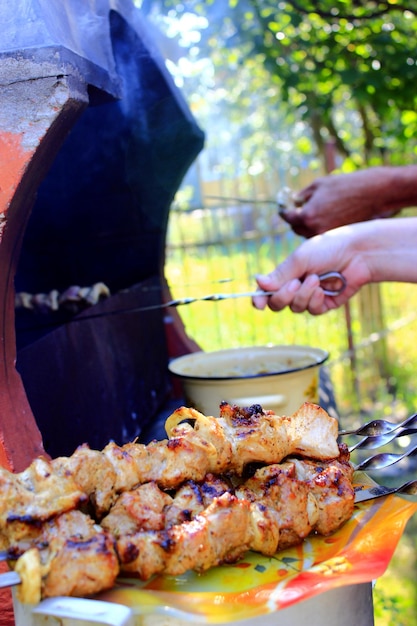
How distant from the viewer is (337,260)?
2764 millimetres

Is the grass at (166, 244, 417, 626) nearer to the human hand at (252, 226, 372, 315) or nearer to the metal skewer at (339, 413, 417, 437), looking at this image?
the human hand at (252, 226, 372, 315)

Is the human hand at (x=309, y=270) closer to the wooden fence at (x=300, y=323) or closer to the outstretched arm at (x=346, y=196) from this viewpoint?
the outstretched arm at (x=346, y=196)

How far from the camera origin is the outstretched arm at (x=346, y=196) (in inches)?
141

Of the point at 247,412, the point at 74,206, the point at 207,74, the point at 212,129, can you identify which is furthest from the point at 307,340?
the point at 212,129

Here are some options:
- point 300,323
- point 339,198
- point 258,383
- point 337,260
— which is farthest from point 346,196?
point 300,323

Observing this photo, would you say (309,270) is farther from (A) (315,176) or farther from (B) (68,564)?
(A) (315,176)

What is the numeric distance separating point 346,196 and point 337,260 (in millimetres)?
998

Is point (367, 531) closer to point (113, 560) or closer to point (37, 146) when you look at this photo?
point (113, 560)

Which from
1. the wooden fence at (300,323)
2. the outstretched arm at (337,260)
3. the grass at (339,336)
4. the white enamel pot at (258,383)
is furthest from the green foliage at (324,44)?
the white enamel pot at (258,383)

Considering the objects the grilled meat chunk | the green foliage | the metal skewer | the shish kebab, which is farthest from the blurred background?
the grilled meat chunk

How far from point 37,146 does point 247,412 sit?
805mm

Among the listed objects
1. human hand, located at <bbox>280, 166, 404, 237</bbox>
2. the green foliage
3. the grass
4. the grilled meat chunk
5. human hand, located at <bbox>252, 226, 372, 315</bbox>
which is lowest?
the grass

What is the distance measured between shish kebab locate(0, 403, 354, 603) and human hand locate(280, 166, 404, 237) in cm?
227

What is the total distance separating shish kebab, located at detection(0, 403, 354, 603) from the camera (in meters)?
1.08
